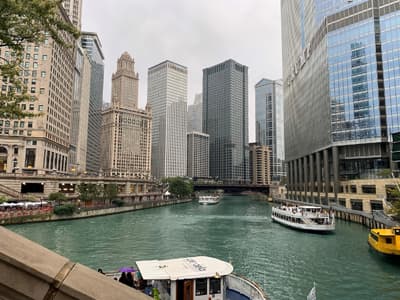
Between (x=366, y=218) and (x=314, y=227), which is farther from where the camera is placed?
(x=366, y=218)

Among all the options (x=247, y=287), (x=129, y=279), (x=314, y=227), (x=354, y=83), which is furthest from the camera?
(x=354, y=83)

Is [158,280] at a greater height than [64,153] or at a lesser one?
lesser

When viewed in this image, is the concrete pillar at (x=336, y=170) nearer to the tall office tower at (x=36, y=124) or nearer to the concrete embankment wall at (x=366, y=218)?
the concrete embankment wall at (x=366, y=218)

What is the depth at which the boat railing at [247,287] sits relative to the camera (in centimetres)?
1994

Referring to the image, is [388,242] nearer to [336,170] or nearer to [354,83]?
[336,170]

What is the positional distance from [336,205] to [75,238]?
76280mm

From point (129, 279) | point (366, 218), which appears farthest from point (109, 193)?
point (129, 279)

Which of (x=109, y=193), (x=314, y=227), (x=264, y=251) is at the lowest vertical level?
(x=264, y=251)

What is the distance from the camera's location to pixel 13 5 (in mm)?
8508

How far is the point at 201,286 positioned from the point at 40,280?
1781cm

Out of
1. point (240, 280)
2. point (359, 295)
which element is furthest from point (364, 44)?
point (240, 280)

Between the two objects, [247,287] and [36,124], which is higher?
[36,124]

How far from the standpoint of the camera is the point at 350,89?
317 ft

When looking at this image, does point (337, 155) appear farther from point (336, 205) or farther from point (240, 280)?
point (240, 280)
